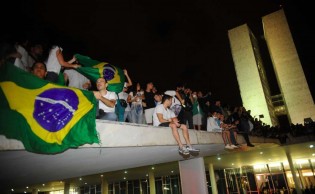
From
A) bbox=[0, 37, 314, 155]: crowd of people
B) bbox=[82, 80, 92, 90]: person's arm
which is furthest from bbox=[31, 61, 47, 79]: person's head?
bbox=[82, 80, 92, 90]: person's arm

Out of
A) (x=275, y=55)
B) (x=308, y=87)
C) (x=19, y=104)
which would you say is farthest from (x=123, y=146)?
(x=275, y=55)

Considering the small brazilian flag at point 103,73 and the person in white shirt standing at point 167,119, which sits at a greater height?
the small brazilian flag at point 103,73

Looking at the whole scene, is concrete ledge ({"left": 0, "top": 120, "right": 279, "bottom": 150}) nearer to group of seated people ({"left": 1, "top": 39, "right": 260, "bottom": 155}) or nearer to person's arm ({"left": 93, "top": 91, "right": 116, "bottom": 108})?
group of seated people ({"left": 1, "top": 39, "right": 260, "bottom": 155})

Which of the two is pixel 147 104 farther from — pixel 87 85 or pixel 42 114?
pixel 42 114

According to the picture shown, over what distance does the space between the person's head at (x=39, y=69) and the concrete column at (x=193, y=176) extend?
776cm

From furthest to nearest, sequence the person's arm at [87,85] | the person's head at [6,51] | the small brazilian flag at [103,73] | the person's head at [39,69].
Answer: the small brazilian flag at [103,73]
the person's arm at [87,85]
the person's head at [39,69]
the person's head at [6,51]

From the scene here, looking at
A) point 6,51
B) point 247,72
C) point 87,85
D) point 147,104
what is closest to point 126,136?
point 87,85

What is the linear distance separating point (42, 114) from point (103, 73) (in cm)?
364

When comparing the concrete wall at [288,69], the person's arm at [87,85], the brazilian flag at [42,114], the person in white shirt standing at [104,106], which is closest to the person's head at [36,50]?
the brazilian flag at [42,114]

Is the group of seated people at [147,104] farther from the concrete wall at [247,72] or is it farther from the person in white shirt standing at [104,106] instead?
the concrete wall at [247,72]

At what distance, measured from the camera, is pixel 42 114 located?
13.4 feet

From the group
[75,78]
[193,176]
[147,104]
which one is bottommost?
[193,176]

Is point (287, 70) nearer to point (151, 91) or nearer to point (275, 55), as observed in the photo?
point (275, 55)

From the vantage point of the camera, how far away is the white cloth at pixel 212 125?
33.2 feet
